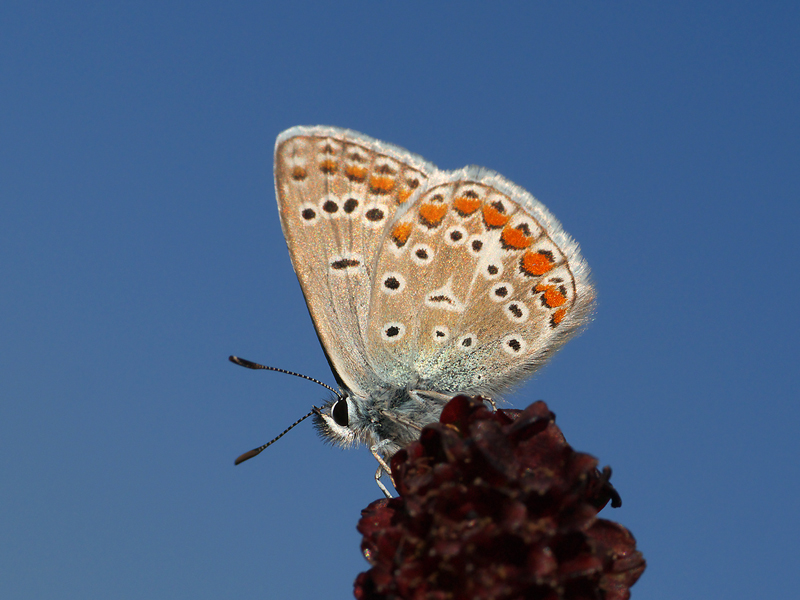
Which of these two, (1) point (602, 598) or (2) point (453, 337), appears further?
(2) point (453, 337)

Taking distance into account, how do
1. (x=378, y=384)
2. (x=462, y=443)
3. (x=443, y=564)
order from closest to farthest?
(x=443, y=564)
(x=462, y=443)
(x=378, y=384)

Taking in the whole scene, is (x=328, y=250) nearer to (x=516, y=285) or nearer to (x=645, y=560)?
(x=516, y=285)

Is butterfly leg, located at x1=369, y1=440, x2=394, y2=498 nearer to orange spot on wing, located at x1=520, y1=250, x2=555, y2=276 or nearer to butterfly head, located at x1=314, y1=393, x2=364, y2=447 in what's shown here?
butterfly head, located at x1=314, y1=393, x2=364, y2=447

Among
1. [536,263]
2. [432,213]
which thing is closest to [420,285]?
[432,213]

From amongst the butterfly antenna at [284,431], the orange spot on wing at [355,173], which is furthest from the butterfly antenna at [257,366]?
the orange spot on wing at [355,173]

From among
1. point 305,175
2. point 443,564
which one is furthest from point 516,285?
point 443,564

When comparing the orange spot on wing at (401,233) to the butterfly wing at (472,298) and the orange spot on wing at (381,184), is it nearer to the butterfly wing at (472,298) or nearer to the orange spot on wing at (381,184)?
the butterfly wing at (472,298)

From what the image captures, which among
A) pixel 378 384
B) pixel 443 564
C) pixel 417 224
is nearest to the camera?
pixel 443 564
